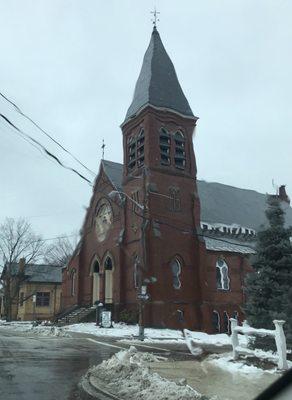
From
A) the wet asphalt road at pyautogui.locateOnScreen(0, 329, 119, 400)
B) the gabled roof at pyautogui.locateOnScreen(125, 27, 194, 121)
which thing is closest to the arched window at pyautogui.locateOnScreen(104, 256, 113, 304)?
the gabled roof at pyautogui.locateOnScreen(125, 27, 194, 121)

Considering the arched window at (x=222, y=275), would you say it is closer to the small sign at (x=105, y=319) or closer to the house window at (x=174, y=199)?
the house window at (x=174, y=199)

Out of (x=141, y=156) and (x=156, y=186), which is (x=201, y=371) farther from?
(x=141, y=156)

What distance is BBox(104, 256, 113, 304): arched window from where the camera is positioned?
37409mm

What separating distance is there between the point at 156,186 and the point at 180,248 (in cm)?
461

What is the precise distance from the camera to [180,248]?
34.4 meters

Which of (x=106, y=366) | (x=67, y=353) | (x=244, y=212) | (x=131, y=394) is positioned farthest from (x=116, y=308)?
(x=131, y=394)

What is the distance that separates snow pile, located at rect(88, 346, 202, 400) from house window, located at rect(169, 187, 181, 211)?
78.2ft

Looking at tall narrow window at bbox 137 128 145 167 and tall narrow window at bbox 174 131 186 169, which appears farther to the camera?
tall narrow window at bbox 174 131 186 169

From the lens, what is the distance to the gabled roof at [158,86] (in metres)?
37.0

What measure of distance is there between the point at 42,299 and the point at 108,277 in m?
23.9

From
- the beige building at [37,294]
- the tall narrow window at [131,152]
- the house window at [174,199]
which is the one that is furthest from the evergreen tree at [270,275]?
the beige building at [37,294]

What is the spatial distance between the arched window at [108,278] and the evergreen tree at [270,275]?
22.6 metres

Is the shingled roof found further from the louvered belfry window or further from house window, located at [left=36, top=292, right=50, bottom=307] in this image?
house window, located at [left=36, top=292, right=50, bottom=307]

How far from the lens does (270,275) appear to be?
15281 millimetres
